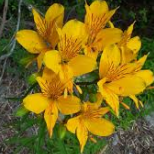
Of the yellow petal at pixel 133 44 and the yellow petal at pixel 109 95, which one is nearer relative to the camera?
the yellow petal at pixel 109 95

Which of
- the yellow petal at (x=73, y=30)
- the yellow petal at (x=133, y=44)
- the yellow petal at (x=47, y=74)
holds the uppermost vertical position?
the yellow petal at (x=73, y=30)

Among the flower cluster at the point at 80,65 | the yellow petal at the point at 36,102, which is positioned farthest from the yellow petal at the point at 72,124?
the yellow petal at the point at 36,102

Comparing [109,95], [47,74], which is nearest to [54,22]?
[47,74]

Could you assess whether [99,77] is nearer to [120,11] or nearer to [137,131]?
[137,131]

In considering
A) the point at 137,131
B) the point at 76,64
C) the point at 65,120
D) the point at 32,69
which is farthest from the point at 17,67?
the point at 76,64

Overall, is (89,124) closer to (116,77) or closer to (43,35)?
(116,77)

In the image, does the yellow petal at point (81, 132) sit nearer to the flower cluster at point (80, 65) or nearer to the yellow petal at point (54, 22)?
the flower cluster at point (80, 65)

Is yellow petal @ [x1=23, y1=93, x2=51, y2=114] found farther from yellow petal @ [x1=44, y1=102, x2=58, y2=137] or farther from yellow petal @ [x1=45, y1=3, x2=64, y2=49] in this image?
yellow petal @ [x1=45, y1=3, x2=64, y2=49]
